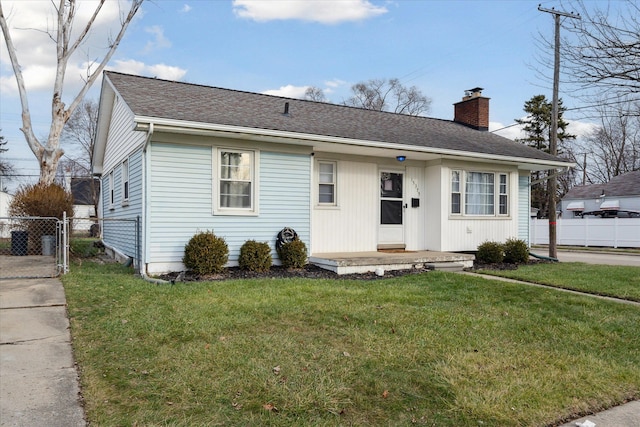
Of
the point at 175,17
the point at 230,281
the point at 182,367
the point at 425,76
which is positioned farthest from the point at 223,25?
the point at 425,76

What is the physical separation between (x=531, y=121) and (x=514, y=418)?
3656cm

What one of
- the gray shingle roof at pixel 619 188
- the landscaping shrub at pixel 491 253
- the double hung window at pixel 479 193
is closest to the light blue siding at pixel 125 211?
the double hung window at pixel 479 193

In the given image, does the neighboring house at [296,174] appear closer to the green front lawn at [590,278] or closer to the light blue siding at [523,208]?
the light blue siding at [523,208]

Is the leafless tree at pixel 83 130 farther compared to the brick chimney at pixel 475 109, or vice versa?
the leafless tree at pixel 83 130

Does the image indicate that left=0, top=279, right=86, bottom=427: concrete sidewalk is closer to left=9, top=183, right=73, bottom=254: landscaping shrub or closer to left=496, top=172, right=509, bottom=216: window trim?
left=9, top=183, right=73, bottom=254: landscaping shrub

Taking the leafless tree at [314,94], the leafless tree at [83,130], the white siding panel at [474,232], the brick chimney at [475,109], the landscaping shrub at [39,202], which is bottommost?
the white siding panel at [474,232]

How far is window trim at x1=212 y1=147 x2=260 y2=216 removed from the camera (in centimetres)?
887

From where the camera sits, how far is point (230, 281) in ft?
25.1

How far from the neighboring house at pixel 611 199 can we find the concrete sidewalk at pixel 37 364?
110ft

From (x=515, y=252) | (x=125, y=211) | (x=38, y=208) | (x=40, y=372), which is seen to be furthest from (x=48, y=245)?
(x=515, y=252)

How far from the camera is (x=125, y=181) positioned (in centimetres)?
1105

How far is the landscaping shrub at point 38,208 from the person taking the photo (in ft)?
43.2

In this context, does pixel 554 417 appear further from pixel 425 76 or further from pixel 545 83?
pixel 425 76

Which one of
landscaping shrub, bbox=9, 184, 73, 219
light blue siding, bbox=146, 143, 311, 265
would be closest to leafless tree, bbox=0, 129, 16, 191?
landscaping shrub, bbox=9, 184, 73, 219
